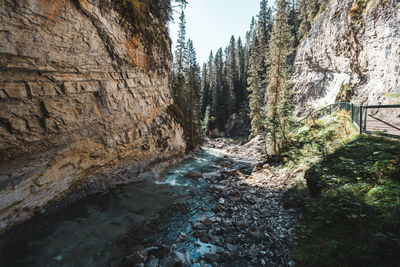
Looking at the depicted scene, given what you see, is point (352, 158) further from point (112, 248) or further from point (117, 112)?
point (117, 112)

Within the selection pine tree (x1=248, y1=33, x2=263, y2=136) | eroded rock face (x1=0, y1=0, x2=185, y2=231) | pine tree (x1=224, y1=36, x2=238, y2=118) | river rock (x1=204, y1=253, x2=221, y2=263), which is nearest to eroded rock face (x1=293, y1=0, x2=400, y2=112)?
pine tree (x1=248, y1=33, x2=263, y2=136)

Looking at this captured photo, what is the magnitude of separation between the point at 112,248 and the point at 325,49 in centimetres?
3184

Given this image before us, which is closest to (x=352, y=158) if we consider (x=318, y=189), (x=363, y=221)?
(x=318, y=189)

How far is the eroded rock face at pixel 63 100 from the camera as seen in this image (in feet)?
21.8

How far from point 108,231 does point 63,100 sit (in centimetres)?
708

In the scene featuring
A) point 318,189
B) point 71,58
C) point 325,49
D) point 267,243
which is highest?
point 325,49

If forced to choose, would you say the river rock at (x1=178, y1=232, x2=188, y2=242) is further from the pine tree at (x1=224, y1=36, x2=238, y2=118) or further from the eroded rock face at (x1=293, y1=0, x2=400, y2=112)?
the pine tree at (x1=224, y1=36, x2=238, y2=118)

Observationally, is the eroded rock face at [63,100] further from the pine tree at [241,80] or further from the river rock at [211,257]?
the pine tree at [241,80]

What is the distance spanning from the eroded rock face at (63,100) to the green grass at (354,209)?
1063 cm

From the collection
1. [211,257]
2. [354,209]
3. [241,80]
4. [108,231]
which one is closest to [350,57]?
[354,209]

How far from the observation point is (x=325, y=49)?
23078mm

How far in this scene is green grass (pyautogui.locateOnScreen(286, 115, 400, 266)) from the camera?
314 centimetres

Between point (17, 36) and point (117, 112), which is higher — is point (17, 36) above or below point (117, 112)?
above

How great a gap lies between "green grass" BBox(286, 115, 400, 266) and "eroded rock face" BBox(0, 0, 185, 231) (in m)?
10.6
